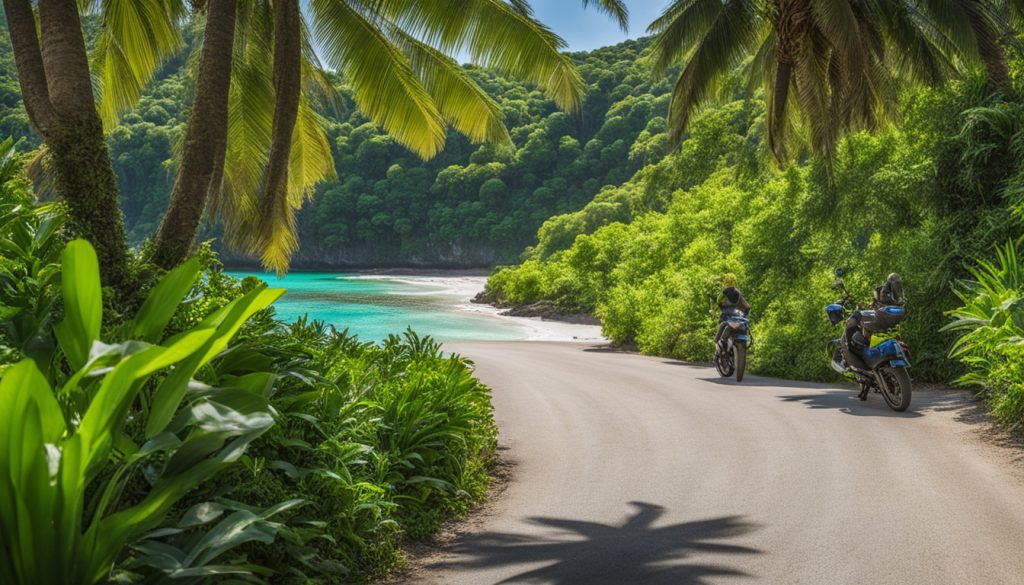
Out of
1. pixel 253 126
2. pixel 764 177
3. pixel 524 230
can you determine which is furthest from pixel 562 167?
Answer: pixel 253 126

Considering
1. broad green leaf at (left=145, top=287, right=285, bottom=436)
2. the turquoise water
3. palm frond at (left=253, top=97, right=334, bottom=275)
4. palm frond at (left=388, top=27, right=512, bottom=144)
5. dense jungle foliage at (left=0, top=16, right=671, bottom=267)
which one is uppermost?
dense jungle foliage at (left=0, top=16, right=671, bottom=267)

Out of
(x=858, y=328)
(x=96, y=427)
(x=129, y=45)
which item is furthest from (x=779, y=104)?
(x=96, y=427)

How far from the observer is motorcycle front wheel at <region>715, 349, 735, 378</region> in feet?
44.3

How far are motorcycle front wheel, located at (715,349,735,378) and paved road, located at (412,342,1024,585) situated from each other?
9.75ft

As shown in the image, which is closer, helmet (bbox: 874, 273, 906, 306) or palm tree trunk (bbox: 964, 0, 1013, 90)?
helmet (bbox: 874, 273, 906, 306)

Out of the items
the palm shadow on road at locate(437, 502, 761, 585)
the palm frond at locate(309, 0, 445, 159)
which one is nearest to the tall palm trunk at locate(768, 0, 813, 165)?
the palm frond at locate(309, 0, 445, 159)

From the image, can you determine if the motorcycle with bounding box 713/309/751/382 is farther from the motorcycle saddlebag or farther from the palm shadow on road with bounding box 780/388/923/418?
the motorcycle saddlebag

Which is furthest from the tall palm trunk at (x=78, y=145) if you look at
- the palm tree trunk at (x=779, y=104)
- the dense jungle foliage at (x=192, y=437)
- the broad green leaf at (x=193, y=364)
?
the palm tree trunk at (x=779, y=104)

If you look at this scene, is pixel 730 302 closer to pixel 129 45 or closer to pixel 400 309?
pixel 129 45

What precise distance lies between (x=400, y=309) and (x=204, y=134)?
43402 mm

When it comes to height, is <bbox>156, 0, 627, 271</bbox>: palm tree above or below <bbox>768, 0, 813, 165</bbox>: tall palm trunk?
below

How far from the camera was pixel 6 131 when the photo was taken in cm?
2159

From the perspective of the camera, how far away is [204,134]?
21.9ft

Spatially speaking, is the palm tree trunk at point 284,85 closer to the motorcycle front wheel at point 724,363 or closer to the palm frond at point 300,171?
the palm frond at point 300,171
